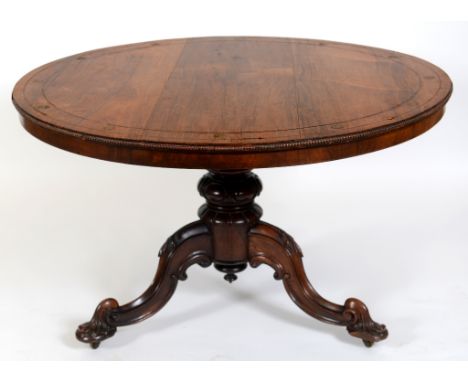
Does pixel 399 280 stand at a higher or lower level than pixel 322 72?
lower

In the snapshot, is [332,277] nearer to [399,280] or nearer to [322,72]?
[399,280]

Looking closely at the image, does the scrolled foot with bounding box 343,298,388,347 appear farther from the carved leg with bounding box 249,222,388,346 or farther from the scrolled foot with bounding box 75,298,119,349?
the scrolled foot with bounding box 75,298,119,349

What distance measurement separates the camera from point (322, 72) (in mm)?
2561

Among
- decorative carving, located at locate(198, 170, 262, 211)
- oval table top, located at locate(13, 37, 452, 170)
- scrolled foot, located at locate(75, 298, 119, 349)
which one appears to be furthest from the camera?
scrolled foot, located at locate(75, 298, 119, 349)

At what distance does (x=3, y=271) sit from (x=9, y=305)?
0.26m

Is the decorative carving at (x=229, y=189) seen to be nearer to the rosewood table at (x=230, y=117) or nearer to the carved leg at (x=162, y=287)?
the rosewood table at (x=230, y=117)

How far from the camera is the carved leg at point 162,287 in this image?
2.60 m

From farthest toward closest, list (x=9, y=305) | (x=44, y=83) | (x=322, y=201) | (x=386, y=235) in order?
(x=322, y=201)
(x=386, y=235)
(x=9, y=305)
(x=44, y=83)


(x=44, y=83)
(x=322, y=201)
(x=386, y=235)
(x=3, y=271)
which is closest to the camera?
(x=44, y=83)

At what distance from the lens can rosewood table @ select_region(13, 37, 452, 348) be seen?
195cm

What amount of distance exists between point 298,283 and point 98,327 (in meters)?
0.65

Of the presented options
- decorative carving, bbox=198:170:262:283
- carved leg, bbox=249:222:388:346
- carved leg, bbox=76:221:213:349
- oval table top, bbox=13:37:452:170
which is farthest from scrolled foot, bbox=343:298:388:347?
oval table top, bbox=13:37:452:170

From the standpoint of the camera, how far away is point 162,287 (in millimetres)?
2668

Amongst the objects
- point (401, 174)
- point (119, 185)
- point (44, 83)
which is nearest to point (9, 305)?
point (44, 83)
